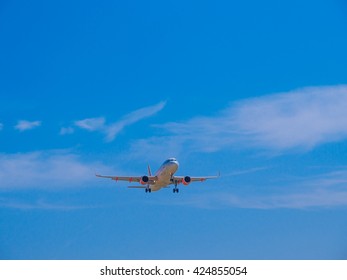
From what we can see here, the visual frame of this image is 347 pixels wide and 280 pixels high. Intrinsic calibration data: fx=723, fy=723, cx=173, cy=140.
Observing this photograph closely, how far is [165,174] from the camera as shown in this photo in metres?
119

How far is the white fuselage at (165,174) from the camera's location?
117 m

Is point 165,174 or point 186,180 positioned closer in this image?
point 165,174

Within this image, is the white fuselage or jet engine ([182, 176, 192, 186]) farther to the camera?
jet engine ([182, 176, 192, 186])

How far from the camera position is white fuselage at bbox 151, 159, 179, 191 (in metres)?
117

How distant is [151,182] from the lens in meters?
124

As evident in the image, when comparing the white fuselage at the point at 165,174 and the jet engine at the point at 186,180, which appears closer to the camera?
the white fuselage at the point at 165,174

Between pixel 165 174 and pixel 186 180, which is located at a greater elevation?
pixel 186 180
